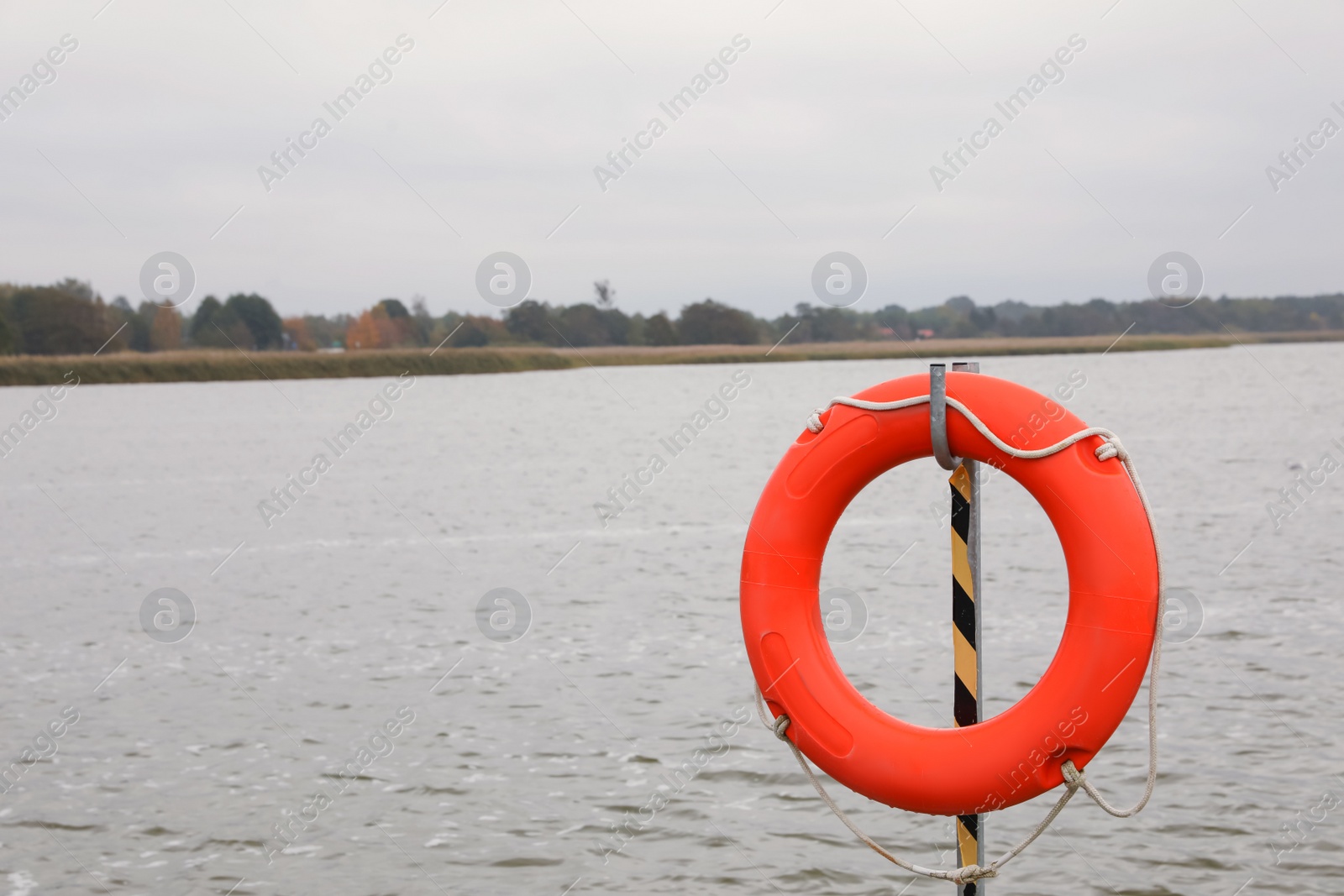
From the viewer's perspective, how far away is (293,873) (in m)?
4.14

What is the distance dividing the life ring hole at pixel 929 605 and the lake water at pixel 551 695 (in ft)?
0.12

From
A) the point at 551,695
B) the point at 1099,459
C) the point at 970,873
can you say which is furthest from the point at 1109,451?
the point at 551,695

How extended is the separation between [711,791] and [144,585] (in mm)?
6316

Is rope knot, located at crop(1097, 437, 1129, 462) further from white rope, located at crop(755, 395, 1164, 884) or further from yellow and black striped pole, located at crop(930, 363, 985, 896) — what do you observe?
yellow and black striped pole, located at crop(930, 363, 985, 896)

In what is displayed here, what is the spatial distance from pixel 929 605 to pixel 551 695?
3.02 m

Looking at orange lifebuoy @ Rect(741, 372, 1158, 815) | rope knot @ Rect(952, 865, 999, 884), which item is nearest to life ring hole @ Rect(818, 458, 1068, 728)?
orange lifebuoy @ Rect(741, 372, 1158, 815)

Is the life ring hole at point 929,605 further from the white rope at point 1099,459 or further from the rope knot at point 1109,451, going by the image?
the rope knot at point 1109,451

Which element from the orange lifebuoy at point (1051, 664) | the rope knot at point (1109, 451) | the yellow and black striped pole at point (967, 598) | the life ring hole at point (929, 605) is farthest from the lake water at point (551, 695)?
the rope knot at point (1109, 451)

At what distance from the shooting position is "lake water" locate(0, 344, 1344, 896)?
420cm

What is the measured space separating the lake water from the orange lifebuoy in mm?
1110

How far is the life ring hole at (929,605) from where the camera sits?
19.7 feet

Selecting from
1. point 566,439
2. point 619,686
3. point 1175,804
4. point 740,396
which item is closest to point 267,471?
point 566,439

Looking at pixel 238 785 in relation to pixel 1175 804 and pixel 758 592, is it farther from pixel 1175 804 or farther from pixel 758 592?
pixel 1175 804

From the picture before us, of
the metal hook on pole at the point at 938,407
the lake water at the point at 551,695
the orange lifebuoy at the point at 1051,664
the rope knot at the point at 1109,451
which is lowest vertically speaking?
the lake water at the point at 551,695
